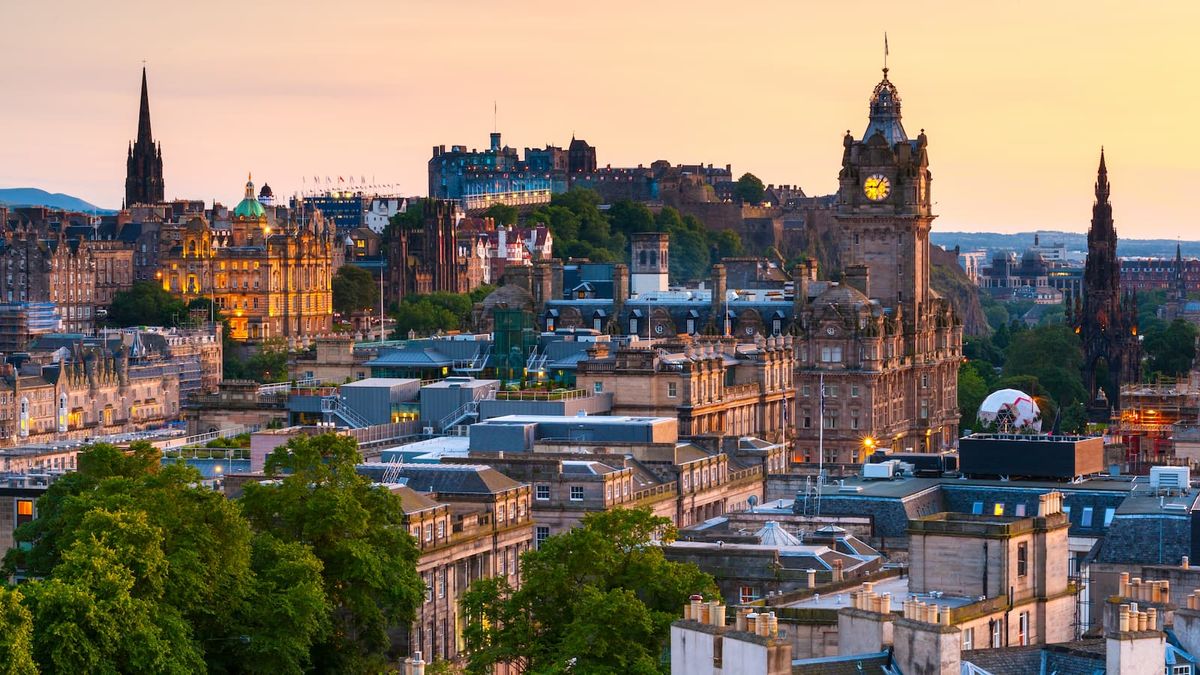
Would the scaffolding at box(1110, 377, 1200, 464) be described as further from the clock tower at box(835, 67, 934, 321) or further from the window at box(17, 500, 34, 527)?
the window at box(17, 500, 34, 527)

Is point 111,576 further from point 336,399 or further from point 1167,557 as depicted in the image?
point 336,399

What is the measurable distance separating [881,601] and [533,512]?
47229 mm

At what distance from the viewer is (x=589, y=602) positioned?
7712 centimetres

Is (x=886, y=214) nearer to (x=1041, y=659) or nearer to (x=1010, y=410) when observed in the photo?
(x=1010, y=410)

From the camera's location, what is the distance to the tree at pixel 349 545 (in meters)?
87.6

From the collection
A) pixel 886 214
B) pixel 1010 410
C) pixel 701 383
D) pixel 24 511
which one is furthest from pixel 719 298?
pixel 24 511

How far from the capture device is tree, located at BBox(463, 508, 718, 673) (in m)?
76.1

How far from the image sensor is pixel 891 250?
600ft

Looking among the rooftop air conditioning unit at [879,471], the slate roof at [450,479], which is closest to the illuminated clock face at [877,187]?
the rooftop air conditioning unit at [879,471]

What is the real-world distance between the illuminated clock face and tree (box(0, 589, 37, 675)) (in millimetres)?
114431

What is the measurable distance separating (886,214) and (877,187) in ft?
6.38

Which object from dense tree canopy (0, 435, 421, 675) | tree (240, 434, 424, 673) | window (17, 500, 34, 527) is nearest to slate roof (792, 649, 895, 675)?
dense tree canopy (0, 435, 421, 675)

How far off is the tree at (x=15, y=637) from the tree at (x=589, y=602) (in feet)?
42.5

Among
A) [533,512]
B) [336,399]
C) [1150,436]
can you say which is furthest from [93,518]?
[1150,436]
